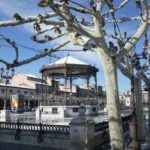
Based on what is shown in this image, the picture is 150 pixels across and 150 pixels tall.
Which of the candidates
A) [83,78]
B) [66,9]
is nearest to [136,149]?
[66,9]

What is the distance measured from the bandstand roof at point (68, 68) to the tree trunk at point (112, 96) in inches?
999

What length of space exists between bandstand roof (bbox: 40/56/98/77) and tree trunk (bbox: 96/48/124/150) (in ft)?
83.3

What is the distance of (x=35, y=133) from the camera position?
61.5ft

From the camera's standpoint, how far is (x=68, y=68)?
38.6m

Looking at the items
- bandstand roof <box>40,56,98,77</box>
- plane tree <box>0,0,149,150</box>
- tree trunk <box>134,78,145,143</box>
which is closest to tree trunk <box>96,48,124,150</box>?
plane tree <box>0,0,149,150</box>

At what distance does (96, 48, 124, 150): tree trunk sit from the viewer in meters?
12.6

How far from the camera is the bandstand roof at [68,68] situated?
38.4 metres

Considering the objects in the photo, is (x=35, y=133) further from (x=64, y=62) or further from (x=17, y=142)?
(x=64, y=62)

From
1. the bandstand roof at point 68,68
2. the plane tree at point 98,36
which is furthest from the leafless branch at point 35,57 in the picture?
the bandstand roof at point 68,68

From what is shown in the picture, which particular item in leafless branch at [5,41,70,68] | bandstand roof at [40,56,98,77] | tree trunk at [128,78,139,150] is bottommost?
tree trunk at [128,78,139,150]

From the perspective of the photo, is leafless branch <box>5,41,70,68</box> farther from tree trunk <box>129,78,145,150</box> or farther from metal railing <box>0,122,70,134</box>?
tree trunk <box>129,78,145,150</box>

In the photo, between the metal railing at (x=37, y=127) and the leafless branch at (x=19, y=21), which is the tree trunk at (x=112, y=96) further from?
the metal railing at (x=37, y=127)

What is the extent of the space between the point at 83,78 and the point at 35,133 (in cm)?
2580

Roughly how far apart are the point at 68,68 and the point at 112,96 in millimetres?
26054
